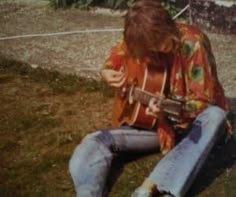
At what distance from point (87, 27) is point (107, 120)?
209 centimetres

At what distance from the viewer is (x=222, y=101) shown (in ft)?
14.1

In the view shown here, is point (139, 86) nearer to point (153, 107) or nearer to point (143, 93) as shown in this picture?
point (143, 93)

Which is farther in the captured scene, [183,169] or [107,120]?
[107,120]

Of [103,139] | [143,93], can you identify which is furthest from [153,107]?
[103,139]

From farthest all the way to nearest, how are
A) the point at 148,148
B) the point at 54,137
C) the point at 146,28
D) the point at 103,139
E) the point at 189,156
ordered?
1. the point at 54,137
2. the point at 148,148
3. the point at 103,139
4. the point at 189,156
5. the point at 146,28

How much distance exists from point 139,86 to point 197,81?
1.06 feet

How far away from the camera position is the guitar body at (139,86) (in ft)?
13.4

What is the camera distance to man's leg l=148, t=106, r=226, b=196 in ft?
12.6

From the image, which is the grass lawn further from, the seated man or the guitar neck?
the guitar neck

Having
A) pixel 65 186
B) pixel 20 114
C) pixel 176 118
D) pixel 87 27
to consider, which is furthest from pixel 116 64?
pixel 87 27

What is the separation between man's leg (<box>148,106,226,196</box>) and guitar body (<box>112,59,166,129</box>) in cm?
27

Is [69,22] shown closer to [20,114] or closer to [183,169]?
[20,114]

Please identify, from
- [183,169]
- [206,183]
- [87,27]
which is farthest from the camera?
[87,27]

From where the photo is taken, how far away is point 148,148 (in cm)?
436
